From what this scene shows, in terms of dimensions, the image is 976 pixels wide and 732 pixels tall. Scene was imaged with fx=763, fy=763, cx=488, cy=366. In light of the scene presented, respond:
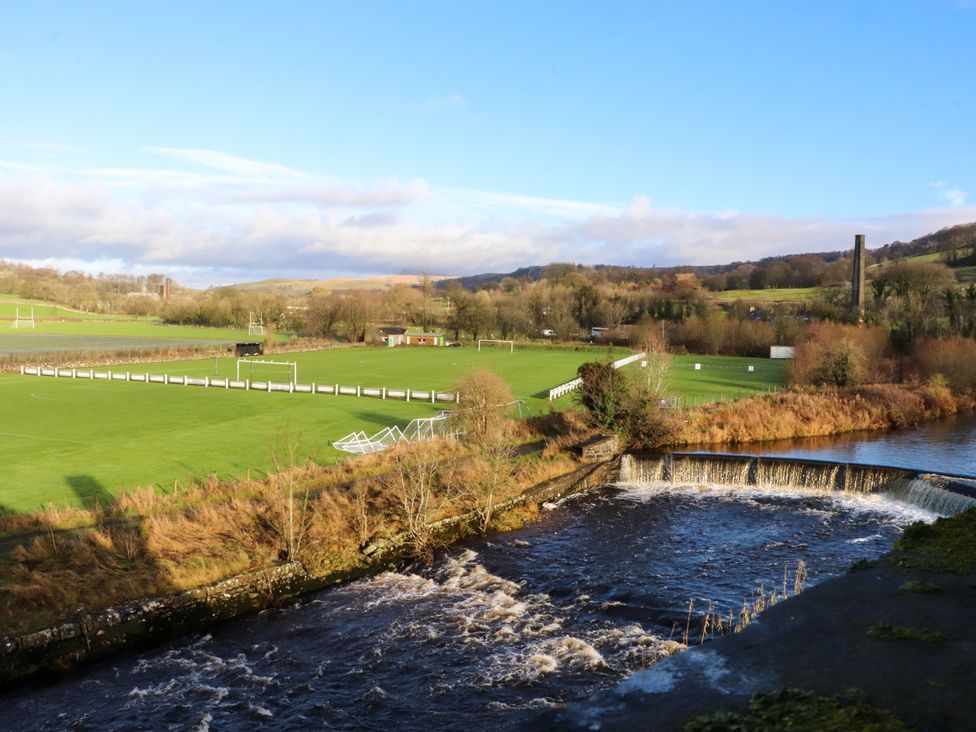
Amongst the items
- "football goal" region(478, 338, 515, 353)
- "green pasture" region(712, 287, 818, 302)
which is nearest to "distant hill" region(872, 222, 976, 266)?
"green pasture" region(712, 287, 818, 302)

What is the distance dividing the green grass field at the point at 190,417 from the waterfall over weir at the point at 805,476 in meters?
12.7

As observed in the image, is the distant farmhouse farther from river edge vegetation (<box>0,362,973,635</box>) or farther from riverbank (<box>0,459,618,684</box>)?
riverbank (<box>0,459,618,684</box>)

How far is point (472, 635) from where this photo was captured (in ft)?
51.5

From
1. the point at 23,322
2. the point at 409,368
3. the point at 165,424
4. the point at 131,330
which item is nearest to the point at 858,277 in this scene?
the point at 409,368

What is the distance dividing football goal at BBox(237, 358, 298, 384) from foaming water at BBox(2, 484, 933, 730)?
42355mm

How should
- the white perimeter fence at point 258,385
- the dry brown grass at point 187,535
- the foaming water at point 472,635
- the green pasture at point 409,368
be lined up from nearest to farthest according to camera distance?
the foaming water at point 472,635
the dry brown grass at point 187,535
the white perimeter fence at point 258,385
the green pasture at point 409,368

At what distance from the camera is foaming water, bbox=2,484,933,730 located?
12930 millimetres

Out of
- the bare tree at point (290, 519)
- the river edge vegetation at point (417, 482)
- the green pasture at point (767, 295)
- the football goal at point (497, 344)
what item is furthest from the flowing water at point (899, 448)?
the green pasture at point (767, 295)

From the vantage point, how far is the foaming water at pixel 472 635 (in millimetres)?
12930

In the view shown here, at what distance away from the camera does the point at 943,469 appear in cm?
3102

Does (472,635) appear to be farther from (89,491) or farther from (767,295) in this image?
(767,295)

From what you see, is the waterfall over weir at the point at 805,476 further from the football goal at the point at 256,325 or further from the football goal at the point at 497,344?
the football goal at the point at 256,325

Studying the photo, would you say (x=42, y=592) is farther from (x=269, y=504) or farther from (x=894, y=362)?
(x=894, y=362)

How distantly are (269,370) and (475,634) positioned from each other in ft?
190
